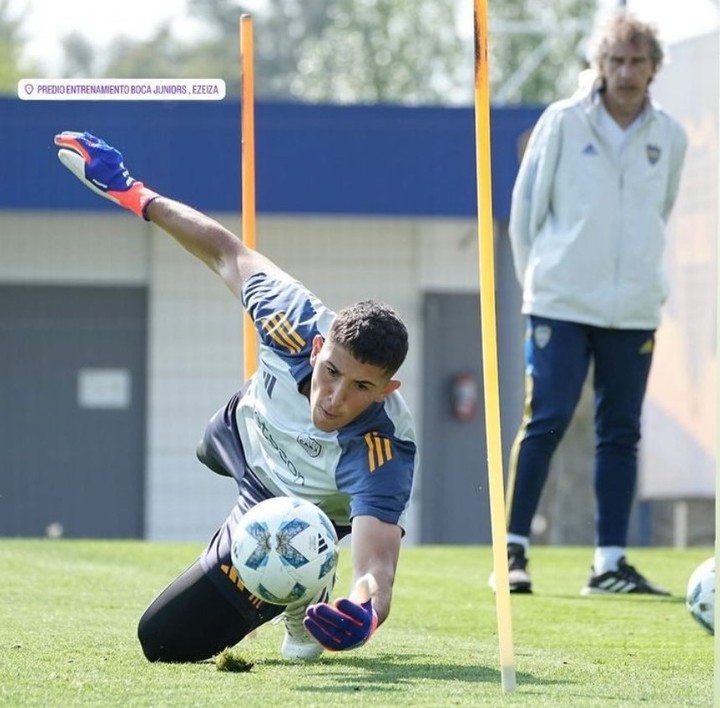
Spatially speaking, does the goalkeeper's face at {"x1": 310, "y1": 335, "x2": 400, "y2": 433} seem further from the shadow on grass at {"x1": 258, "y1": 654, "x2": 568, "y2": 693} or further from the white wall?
the white wall

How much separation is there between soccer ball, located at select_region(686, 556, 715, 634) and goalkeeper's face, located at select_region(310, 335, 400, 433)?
4.70ft

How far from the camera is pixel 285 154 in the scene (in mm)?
18328

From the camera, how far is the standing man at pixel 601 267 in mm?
8289

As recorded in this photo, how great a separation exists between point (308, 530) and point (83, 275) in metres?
15.1

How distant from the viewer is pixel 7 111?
17.5 m

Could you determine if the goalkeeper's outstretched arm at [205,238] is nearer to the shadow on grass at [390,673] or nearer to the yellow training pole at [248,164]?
the yellow training pole at [248,164]

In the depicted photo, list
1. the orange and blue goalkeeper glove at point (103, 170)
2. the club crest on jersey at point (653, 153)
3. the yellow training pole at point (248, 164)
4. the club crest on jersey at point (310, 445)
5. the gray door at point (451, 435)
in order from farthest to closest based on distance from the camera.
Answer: the gray door at point (451, 435) < the club crest on jersey at point (653, 153) < the yellow training pole at point (248, 164) < the orange and blue goalkeeper glove at point (103, 170) < the club crest on jersey at point (310, 445)

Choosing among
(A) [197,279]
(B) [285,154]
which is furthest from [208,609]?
(A) [197,279]

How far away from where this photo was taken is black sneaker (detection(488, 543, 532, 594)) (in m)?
8.13

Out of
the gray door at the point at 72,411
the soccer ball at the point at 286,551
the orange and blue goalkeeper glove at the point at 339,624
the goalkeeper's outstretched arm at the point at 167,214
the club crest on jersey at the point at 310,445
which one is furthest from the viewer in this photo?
the gray door at the point at 72,411

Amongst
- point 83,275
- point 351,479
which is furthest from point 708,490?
point 351,479

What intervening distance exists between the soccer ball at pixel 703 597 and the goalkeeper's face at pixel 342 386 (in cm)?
143

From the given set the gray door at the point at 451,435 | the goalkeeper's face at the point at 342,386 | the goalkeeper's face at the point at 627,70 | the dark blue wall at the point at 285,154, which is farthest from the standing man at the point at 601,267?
the gray door at the point at 451,435

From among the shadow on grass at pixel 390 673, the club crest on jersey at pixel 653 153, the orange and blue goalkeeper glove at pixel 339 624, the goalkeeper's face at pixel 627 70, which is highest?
the goalkeeper's face at pixel 627 70
